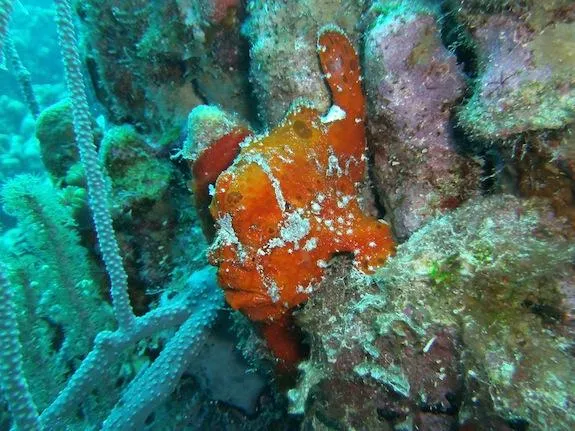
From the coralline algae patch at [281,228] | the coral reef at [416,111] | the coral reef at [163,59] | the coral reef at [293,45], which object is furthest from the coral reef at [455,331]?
the coral reef at [163,59]

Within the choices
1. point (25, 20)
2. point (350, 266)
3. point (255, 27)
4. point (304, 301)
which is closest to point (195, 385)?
point (304, 301)

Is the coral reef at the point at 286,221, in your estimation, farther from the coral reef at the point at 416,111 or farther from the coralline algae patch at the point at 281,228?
the coral reef at the point at 416,111

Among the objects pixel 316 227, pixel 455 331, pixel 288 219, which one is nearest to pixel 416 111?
pixel 316 227

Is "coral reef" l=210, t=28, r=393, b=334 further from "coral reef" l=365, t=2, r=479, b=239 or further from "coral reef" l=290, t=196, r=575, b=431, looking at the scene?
"coral reef" l=365, t=2, r=479, b=239

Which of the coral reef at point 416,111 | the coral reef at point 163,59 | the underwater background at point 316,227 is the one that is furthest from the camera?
the coral reef at point 163,59

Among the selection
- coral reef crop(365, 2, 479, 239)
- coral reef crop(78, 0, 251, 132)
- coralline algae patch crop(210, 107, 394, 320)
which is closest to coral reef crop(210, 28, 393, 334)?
coralline algae patch crop(210, 107, 394, 320)

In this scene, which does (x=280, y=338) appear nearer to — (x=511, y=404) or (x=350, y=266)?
(x=350, y=266)

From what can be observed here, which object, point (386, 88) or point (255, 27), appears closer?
point (386, 88)
